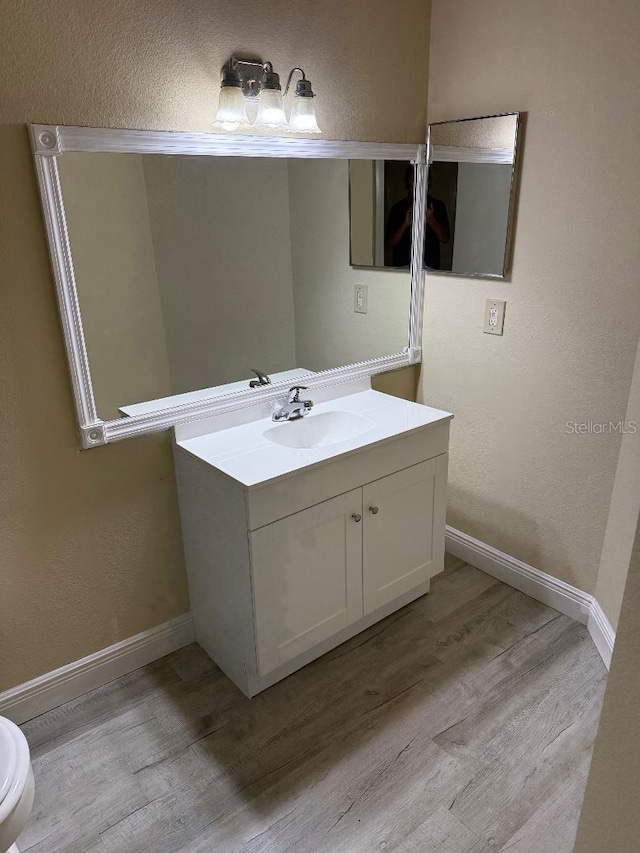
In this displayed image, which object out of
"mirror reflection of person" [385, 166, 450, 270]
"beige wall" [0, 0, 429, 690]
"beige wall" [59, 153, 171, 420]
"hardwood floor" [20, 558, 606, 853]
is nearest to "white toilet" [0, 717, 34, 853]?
"hardwood floor" [20, 558, 606, 853]

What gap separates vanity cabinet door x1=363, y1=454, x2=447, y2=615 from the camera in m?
2.01

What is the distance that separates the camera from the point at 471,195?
219 centimetres

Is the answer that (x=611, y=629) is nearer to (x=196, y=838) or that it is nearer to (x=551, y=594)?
(x=551, y=594)

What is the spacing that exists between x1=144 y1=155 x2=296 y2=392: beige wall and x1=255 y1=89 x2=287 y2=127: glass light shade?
168 millimetres

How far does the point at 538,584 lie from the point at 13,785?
185 centimetres

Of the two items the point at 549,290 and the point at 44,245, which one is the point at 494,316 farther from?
the point at 44,245

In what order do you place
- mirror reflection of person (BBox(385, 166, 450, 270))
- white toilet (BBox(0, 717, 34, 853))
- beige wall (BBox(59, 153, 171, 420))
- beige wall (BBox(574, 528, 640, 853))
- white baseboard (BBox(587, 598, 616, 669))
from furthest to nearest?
mirror reflection of person (BBox(385, 166, 450, 270)) → white baseboard (BBox(587, 598, 616, 669)) → beige wall (BBox(59, 153, 171, 420)) → white toilet (BBox(0, 717, 34, 853)) → beige wall (BBox(574, 528, 640, 853))

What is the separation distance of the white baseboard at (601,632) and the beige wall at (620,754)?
1.36 meters

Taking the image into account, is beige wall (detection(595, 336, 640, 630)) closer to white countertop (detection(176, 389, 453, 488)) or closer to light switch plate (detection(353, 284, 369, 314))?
white countertop (detection(176, 389, 453, 488))

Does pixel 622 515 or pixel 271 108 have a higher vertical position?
pixel 271 108

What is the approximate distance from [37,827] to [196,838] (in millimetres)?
416

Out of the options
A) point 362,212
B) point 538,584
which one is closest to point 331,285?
point 362,212

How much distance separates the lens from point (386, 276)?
7.86 ft

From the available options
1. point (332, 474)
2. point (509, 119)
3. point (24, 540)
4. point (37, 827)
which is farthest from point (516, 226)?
point (37, 827)
